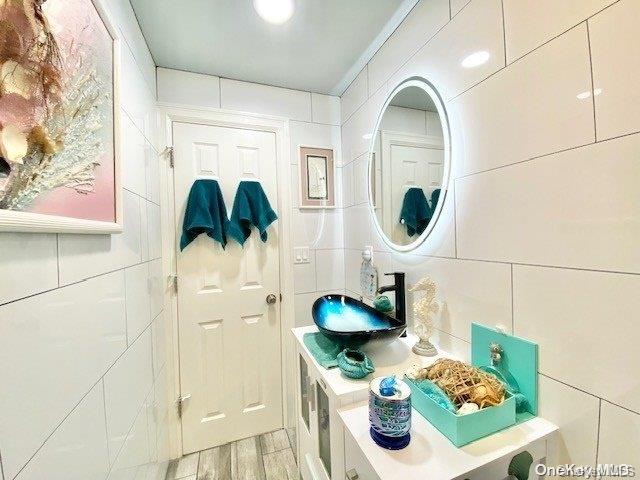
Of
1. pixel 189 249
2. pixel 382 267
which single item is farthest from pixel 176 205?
pixel 382 267

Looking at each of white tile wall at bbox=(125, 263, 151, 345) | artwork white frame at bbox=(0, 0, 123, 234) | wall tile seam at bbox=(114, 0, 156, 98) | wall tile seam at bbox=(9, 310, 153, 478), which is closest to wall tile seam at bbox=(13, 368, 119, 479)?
wall tile seam at bbox=(9, 310, 153, 478)

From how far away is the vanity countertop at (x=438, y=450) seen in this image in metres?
0.57

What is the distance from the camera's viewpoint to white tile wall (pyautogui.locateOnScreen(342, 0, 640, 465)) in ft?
1.86

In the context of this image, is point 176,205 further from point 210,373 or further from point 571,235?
point 571,235

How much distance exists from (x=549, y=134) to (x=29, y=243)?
120cm

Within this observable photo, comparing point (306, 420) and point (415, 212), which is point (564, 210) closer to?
point (415, 212)

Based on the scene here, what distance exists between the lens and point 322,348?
1.08 m

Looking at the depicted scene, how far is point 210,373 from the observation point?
1622 millimetres

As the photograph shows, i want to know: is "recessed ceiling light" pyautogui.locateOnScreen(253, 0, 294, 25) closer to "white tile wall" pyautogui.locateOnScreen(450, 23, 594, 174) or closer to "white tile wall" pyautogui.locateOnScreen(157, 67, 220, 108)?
"white tile wall" pyautogui.locateOnScreen(157, 67, 220, 108)

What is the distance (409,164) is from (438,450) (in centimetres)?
102

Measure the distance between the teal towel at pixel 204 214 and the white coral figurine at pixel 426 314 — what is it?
1143mm

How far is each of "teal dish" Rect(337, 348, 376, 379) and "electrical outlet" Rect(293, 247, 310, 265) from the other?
89cm

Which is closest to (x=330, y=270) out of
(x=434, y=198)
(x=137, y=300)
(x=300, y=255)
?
(x=300, y=255)

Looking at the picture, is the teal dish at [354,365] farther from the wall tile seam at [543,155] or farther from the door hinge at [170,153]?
the door hinge at [170,153]
